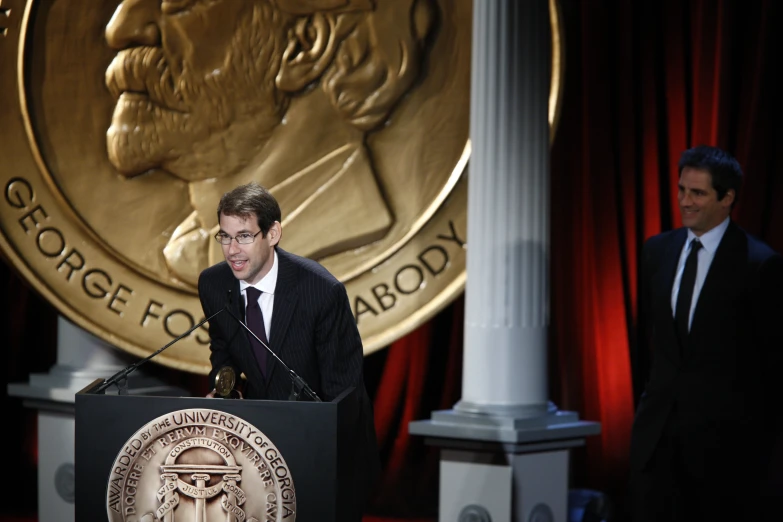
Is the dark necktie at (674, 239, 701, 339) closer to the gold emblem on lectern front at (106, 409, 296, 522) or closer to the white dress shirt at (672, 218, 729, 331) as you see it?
the white dress shirt at (672, 218, 729, 331)

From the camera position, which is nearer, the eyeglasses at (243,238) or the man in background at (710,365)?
the eyeglasses at (243,238)

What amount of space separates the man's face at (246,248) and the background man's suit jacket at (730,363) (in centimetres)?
129

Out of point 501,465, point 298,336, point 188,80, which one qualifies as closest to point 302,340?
point 298,336

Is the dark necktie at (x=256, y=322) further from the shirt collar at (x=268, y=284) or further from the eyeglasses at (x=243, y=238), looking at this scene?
the eyeglasses at (x=243, y=238)

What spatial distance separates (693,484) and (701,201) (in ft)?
2.66

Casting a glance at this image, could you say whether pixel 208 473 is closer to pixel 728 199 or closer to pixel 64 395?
pixel 728 199

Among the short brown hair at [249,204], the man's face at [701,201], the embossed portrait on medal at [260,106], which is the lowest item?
the short brown hair at [249,204]

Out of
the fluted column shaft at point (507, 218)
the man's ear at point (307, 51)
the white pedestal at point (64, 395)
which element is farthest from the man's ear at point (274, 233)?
the white pedestal at point (64, 395)

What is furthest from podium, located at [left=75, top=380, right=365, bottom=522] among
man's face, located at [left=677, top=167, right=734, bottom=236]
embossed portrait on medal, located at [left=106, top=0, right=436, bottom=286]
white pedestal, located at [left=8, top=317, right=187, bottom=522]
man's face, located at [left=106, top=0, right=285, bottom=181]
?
man's face, located at [left=106, top=0, right=285, bottom=181]

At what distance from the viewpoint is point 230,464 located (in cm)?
213

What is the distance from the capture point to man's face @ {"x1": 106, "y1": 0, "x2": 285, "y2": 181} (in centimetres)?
432

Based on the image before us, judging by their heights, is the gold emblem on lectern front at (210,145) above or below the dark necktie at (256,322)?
above

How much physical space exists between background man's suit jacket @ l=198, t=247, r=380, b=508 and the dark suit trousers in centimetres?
103

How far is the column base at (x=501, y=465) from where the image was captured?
11.7 ft
